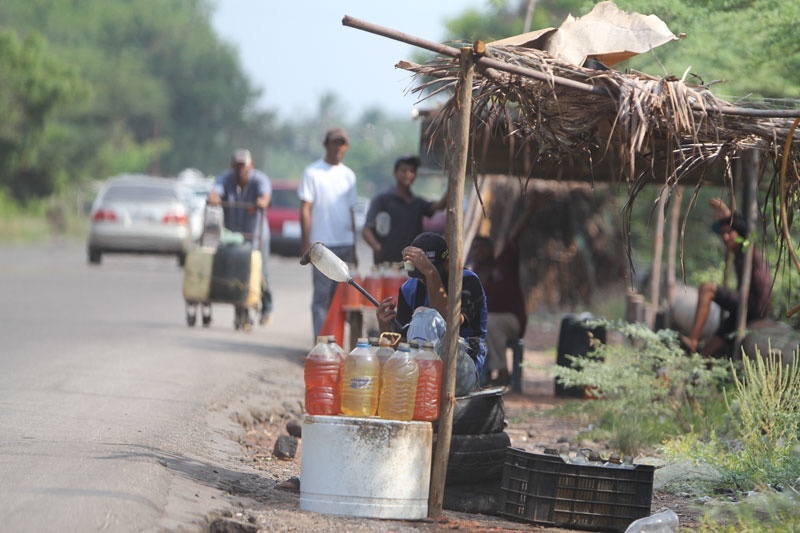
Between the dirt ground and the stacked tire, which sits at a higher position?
the stacked tire

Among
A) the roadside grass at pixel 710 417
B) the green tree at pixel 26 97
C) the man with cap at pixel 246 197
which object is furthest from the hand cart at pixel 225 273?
the green tree at pixel 26 97

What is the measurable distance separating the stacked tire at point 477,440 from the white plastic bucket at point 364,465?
0.54 meters

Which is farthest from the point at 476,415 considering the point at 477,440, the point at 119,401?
the point at 119,401

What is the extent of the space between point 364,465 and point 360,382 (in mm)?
408

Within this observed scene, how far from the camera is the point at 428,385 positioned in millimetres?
6602

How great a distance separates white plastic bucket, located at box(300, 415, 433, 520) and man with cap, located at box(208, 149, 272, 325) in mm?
8304

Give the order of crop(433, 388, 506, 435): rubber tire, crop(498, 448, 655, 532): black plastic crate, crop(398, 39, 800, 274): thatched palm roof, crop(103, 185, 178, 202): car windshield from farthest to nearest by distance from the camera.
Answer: crop(103, 185, 178, 202): car windshield, crop(433, 388, 506, 435): rubber tire, crop(498, 448, 655, 532): black plastic crate, crop(398, 39, 800, 274): thatched palm roof

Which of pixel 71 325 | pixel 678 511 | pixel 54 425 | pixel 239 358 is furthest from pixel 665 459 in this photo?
pixel 71 325

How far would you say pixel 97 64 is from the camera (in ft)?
275

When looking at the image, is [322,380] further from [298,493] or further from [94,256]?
[94,256]

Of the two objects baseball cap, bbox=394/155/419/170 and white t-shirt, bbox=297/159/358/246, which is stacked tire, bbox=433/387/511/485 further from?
white t-shirt, bbox=297/159/358/246

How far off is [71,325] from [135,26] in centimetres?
8463

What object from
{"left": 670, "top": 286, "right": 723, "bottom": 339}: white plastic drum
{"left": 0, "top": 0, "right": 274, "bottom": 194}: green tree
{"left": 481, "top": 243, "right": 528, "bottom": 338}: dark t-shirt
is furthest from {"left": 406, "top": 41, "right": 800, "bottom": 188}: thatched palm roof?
{"left": 0, "top": 0, "right": 274, "bottom": 194}: green tree

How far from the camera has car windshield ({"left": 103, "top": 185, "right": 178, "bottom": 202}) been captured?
2742 centimetres
